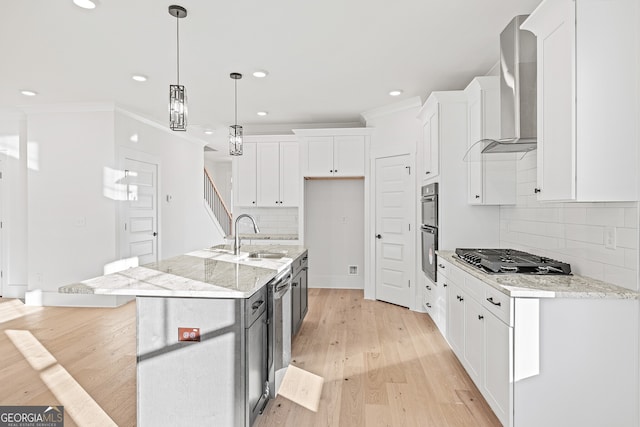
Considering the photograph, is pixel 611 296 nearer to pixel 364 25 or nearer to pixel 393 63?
pixel 364 25

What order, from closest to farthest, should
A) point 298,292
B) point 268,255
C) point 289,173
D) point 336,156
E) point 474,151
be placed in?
point 474,151
point 268,255
point 298,292
point 336,156
point 289,173

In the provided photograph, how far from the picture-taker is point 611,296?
1.91 meters

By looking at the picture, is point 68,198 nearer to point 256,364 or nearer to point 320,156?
point 320,156

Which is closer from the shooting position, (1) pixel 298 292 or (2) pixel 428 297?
(1) pixel 298 292

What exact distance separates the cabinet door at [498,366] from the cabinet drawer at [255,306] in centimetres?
139

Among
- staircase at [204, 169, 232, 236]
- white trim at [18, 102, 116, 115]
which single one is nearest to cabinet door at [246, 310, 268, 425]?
white trim at [18, 102, 116, 115]

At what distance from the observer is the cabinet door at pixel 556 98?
1968mm

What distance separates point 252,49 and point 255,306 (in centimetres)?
232

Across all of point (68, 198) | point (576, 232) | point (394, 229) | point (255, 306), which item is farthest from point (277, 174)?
point (576, 232)

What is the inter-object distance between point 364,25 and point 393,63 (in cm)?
85

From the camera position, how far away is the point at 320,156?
5.61m

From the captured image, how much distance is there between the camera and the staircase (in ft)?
31.0

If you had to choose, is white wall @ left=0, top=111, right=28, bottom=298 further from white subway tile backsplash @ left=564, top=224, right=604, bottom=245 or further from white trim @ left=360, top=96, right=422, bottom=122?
white subway tile backsplash @ left=564, top=224, right=604, bottom=245

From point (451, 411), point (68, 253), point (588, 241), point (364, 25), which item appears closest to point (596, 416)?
point (451, 411)
